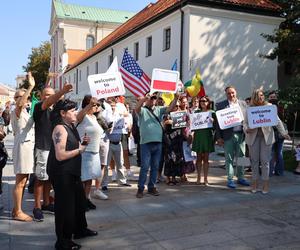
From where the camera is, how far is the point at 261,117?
7.20 metres

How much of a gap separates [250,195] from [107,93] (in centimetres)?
319

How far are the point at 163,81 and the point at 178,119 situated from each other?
829mm

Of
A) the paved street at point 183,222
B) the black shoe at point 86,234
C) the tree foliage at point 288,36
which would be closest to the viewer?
the paved street at point 183,222

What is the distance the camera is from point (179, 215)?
5.98 metres

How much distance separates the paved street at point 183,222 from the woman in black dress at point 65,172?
367 mm

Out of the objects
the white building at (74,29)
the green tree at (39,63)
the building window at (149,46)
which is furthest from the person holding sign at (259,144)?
the green tree at (39,63)

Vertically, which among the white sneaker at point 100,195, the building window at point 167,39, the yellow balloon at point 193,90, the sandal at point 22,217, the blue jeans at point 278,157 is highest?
the building window at point 167,39

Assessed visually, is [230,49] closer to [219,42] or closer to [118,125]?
[219,42]

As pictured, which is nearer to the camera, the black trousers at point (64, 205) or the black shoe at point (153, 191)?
the black trousers at point (64, 205)

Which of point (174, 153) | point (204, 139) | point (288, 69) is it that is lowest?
point (174, 153)

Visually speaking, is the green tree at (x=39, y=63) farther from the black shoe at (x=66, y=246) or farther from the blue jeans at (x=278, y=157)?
the black shoe at (x=66, y=246)

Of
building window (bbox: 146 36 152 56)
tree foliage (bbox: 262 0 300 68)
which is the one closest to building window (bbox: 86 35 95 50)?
building window (bbox: 146 36 152 56)

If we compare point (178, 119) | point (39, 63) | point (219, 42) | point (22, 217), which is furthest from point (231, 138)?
point (39, 63)

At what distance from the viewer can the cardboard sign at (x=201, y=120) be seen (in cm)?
789
